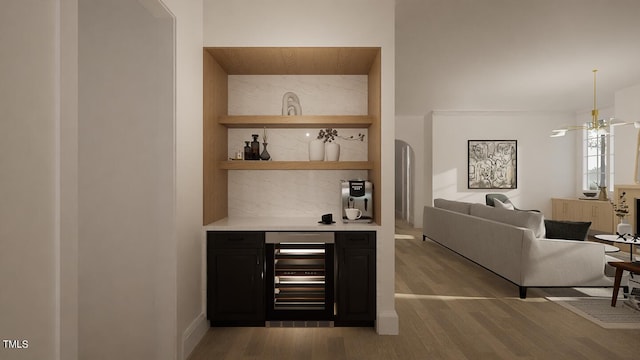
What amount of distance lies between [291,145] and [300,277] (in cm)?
137

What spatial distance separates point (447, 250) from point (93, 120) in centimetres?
577

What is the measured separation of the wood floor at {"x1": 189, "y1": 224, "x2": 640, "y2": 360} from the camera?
2.69 metres

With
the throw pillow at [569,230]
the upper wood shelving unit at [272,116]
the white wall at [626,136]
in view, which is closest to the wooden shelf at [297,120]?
the upper wood shelving unit at [272,116]

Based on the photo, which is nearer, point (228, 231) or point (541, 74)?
point (228, 231)

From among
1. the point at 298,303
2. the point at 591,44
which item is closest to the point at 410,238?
the point at 591,44

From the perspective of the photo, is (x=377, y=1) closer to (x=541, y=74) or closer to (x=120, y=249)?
(x=120, y=249)

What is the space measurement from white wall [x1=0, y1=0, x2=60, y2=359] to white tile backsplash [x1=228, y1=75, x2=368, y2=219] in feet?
8.11

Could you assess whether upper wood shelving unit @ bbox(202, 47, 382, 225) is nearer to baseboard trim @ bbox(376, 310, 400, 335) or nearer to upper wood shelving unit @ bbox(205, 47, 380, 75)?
upper wood shelving unit @ bbox(205, 47, 380, 75)

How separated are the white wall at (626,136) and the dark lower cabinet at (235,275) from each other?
7.39m

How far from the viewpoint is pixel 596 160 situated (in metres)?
8.94

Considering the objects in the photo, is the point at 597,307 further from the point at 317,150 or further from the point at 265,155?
the point at 265,155

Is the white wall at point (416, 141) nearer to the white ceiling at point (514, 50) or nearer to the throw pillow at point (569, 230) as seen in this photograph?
the white ceiling at point (514, 50)

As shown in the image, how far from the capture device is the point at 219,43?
10.2ft

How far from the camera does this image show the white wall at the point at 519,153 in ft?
30.6
